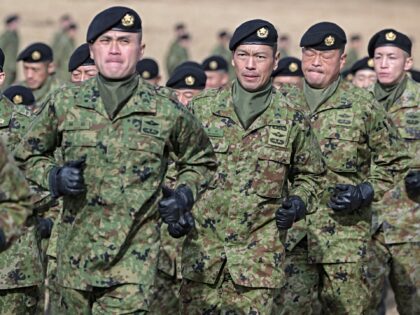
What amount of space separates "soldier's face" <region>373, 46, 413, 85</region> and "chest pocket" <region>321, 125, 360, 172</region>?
138 centimetres

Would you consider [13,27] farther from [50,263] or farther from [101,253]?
[101,253]

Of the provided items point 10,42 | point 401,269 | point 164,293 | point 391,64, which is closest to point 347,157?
point 401,269

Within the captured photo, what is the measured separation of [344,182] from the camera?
877 centimetres

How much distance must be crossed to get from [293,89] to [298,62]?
9.92ft

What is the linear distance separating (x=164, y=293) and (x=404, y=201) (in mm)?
2005

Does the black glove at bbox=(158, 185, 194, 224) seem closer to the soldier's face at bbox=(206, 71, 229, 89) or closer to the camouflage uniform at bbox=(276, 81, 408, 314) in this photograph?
the camouflage uniform at bbox=(276, 81, 408, 314)

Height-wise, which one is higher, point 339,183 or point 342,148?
point 342,148

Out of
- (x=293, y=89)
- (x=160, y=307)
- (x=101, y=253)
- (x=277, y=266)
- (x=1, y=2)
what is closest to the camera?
(x=101, y=253)

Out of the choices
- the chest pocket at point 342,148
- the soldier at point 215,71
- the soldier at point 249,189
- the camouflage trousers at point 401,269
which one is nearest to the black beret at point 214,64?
the soldier at point 215,71

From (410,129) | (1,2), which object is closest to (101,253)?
(410,129)

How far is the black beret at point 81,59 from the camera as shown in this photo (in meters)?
10.0

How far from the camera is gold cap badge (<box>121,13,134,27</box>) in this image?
21.8 feet

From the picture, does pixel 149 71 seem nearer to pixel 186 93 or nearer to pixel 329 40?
pixel 186 93

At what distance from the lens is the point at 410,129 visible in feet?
32.2
